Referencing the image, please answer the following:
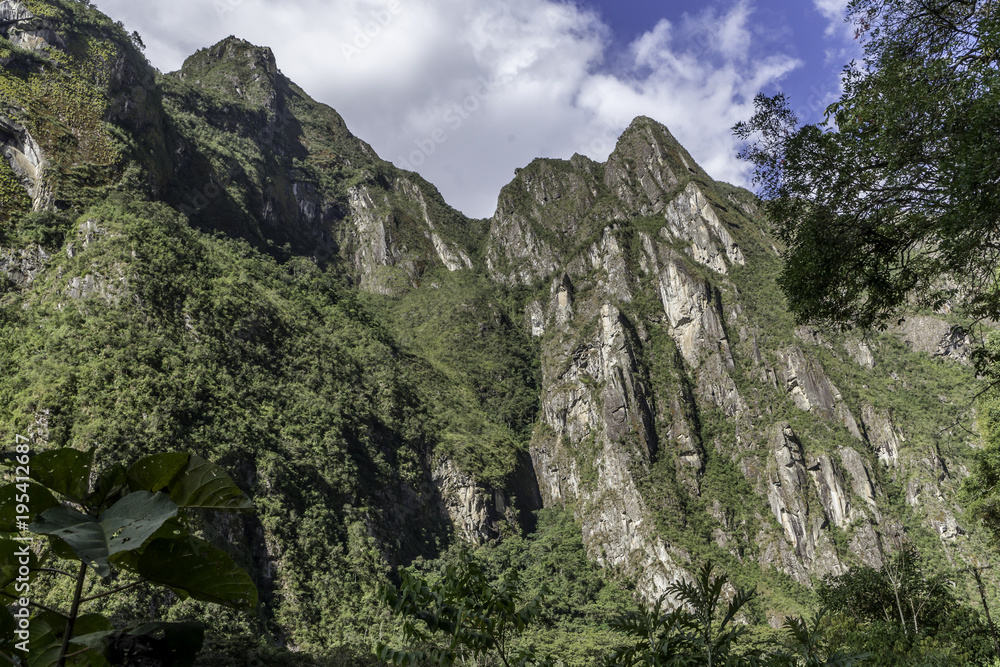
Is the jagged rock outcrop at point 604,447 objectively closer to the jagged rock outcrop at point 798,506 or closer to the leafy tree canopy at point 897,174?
the jagged rock outcrop at point 798,506

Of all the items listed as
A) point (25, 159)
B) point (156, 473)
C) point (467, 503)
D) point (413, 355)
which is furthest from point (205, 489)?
point (413, 355)

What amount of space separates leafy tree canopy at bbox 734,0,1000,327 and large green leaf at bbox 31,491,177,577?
6.20 meters

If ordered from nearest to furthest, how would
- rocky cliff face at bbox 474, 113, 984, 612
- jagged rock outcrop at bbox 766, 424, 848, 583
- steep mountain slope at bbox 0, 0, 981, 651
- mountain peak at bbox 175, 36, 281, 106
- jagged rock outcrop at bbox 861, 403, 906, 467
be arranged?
steep mountain slope at bbox 0, 0, 981, 651 → jagged rock outcrop at bbox 766, 424, 848, 583 → rocky cliff face at bbox 474, 113, 984, 612 → jagged rock outcrop at bbox 861, 403, 906, 467 → mountain peak at bbox 175, 36, 281, 106

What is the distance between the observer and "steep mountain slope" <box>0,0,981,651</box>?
35656mm

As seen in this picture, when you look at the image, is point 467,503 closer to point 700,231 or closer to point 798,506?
point 798,506

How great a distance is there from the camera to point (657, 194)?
308ft

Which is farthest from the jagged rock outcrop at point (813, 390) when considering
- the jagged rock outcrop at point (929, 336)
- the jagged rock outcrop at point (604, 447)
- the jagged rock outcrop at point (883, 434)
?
the jagged rock outcrop at point (604, 447)

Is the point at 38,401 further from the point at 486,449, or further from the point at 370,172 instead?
the point at 370,172

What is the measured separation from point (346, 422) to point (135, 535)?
5152 cm

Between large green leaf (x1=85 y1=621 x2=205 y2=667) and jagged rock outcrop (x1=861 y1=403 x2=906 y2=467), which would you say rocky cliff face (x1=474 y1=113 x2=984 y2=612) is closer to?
jagged rock outcrop (x1=861 y1=403 x2=906 y2=467)

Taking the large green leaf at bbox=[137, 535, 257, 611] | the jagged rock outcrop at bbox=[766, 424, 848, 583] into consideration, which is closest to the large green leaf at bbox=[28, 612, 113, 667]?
the large green leaf at bbox=[137, 535, 257, 611]

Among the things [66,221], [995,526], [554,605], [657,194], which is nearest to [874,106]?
[995,526]

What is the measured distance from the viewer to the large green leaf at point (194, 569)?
1.08 m

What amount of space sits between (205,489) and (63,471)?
0.29 meters
